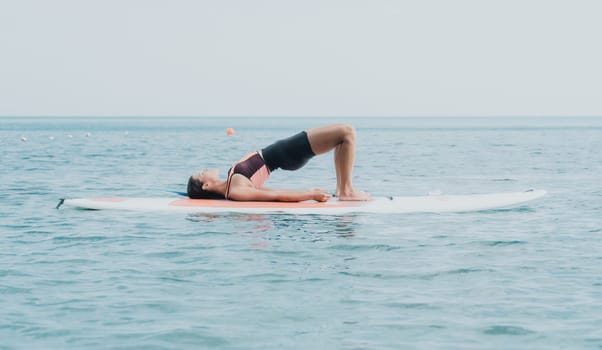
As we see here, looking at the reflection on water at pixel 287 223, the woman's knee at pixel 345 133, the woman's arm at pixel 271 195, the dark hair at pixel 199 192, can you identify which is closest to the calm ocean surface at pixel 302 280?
the reflection on water at pixel 287 223

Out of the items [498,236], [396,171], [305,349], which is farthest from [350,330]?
[396,171]

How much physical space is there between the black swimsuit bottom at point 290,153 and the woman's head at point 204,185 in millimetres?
791

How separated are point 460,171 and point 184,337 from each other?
1769cm

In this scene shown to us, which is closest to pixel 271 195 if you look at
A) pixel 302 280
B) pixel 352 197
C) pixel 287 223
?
pixel 287 223

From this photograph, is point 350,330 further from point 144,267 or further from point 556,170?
point 556,170

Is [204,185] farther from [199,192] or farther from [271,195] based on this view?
[271,195]

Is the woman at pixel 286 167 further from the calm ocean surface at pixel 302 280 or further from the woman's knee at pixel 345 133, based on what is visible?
the calm ocean surface at pixel 302 280

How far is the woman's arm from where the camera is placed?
33.4 ft

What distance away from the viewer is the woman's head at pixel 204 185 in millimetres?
10430

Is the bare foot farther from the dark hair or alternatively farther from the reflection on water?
the dark hair

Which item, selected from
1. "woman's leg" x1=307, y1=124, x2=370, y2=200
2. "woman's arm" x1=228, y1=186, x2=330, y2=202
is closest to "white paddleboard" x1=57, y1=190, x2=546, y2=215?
"woman's arm" x1=228, y1=186, x2=330, y2=202

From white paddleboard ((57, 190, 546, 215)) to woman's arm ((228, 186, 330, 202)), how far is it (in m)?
0.06

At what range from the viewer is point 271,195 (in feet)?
33.3

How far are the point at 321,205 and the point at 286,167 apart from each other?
2.17 feet
